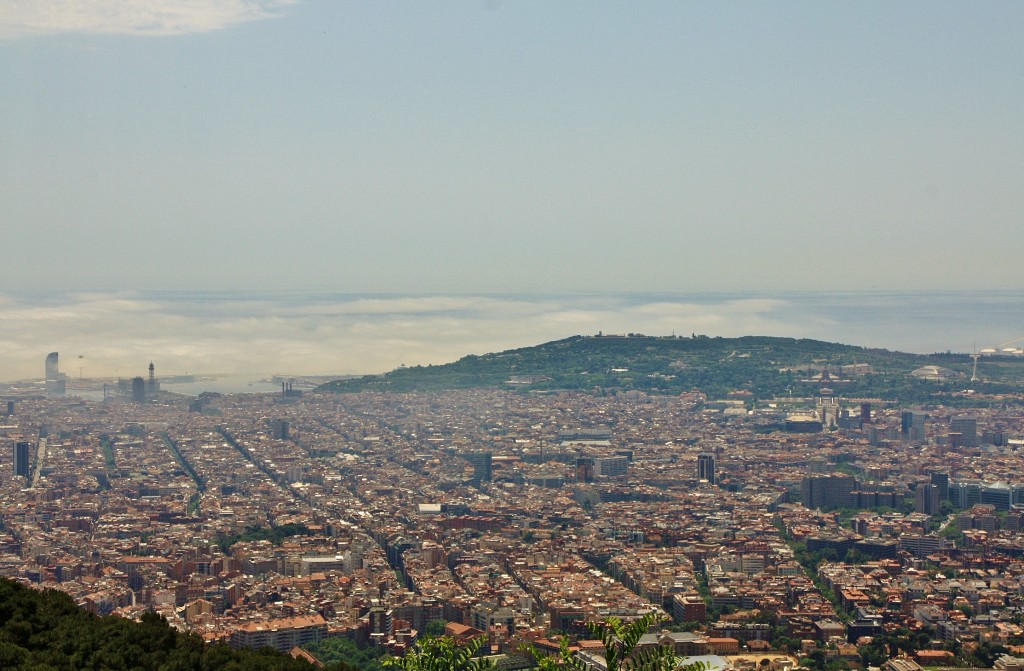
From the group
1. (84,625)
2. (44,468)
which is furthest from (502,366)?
(84,625)

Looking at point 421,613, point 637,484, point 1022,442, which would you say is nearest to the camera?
point 421,613

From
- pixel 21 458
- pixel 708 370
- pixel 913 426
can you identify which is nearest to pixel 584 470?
pixel 21 458

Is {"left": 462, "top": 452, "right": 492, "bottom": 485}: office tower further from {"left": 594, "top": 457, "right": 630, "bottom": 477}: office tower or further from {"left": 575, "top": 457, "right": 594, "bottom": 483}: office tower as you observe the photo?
{"left": 594, "top": 457, "right": 630, "bottom": 477}: office tower

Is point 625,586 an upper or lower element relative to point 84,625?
lower

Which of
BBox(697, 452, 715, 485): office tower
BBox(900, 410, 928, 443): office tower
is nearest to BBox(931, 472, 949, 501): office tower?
BBox(697, 452, 715, 485): office tower

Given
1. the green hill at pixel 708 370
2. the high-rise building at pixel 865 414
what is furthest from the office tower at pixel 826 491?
the green hill at pixel 708 370

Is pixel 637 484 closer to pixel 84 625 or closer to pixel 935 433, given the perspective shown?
pixel 935 433

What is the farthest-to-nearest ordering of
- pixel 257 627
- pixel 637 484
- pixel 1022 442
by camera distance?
pixel 1022 442 < pixel 637 484 < pixel 257 627
